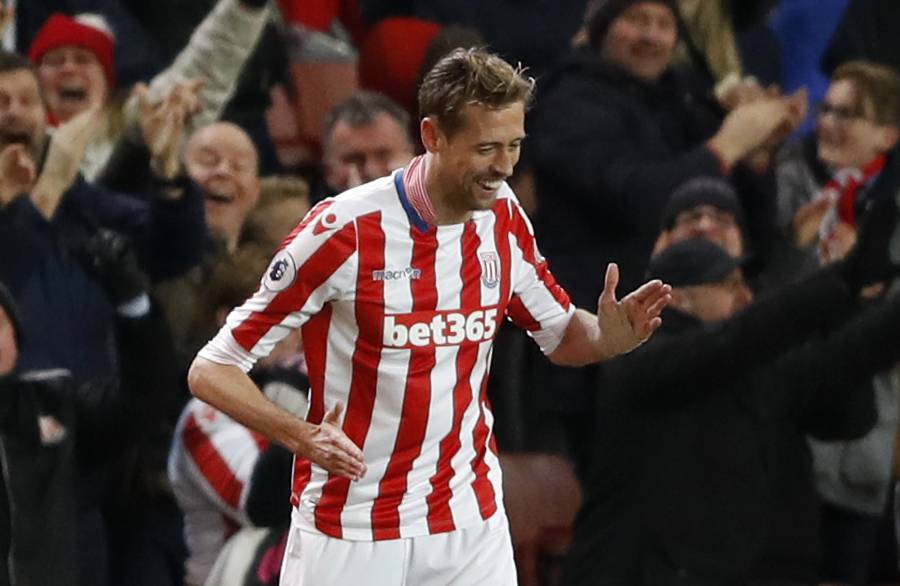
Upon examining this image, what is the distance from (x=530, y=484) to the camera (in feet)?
22.2

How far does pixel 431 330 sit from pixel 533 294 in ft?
1.16

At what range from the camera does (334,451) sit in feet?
14.8

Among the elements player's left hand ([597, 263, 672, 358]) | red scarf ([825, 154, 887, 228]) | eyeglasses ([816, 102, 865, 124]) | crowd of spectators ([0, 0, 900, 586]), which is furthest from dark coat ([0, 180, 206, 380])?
eyeglasses ([816, 102, 865, 124])

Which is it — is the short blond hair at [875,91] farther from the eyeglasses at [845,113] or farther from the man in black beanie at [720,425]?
the man in black beanie at [720,425]

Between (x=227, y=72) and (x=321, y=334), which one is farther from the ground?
(x=227, y=72)

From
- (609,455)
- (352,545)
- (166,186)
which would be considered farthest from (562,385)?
(352,545)

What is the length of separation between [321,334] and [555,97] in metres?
2.53

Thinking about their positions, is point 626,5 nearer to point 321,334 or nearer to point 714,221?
point 714,221

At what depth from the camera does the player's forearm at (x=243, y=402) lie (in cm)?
457

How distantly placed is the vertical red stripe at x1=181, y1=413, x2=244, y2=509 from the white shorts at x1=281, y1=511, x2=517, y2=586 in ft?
3.96

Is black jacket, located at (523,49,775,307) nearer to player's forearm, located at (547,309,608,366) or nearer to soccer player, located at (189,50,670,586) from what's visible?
player's forearm, located at (547,309,608,366)

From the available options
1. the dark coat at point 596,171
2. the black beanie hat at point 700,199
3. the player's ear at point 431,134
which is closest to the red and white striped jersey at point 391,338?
the player's ear at point 431,134

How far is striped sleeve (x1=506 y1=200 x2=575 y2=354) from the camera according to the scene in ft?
16.4

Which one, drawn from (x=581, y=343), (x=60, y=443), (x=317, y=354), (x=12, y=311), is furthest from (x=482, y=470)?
(x=12, y=311)
